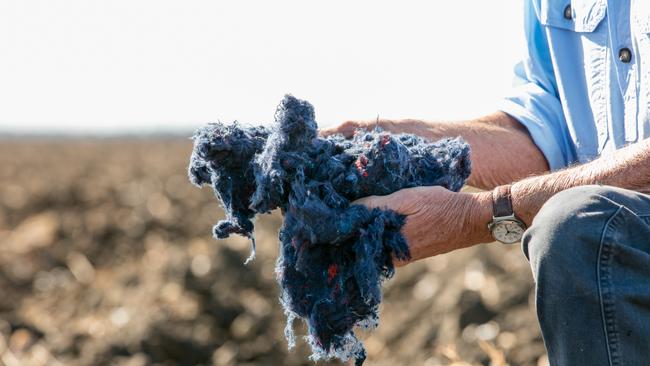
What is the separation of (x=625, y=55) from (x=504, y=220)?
78 centimetres

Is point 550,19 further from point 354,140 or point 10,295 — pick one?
point 10,295

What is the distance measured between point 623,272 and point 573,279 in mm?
116

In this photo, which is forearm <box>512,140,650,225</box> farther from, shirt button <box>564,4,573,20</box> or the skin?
shirt button <box>564,4,573,20</box>

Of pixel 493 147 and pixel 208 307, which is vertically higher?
pixel 493 147

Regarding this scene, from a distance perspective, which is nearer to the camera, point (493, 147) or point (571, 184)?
point (571, 184)

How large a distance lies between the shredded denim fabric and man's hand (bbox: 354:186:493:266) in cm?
4

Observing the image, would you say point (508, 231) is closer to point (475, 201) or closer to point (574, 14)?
point (475, 201)

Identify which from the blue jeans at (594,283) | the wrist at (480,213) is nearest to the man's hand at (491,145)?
the wrist at (480,213)

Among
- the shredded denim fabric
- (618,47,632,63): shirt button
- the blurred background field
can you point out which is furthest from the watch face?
the blurred background field

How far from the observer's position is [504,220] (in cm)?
254

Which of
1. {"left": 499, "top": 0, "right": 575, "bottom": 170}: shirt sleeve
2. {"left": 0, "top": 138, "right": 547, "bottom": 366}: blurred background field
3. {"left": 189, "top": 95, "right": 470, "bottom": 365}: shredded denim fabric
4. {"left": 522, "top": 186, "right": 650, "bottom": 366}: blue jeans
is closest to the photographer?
{"left": 522, "top": 186, "right": 650, "bottom": 366}: blue jeans

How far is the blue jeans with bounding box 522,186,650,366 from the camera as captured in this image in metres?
2.14

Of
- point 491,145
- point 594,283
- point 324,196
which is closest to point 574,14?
point 491,145

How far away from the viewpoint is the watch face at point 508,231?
2551 mm
